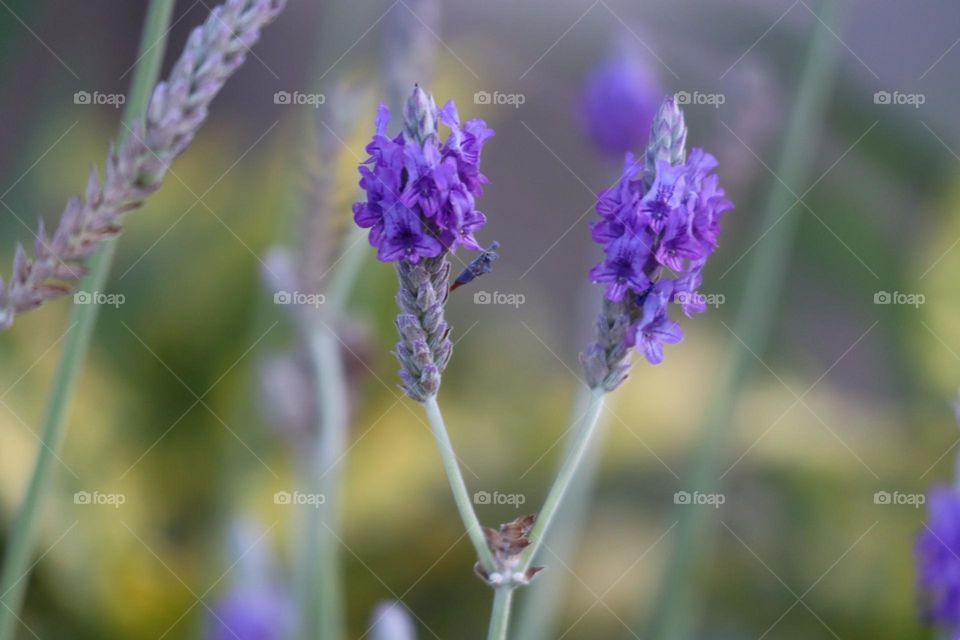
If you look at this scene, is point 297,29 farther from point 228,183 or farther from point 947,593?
point 947,593

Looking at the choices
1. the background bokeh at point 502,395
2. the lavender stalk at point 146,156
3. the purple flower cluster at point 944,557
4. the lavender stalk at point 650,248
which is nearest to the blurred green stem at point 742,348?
the background bokeh at point 502,395

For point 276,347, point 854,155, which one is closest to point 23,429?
point 276,347

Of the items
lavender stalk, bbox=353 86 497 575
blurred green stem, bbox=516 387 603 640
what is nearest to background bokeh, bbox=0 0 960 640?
blurred green stem, bbox=516 387 603 640

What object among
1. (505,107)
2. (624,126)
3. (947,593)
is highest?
(505,107)

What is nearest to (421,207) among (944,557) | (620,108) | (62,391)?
(62,391)

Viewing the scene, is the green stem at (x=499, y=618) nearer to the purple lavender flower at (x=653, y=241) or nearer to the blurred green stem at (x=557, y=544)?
the purple lavender flower at (x=653, y=241)

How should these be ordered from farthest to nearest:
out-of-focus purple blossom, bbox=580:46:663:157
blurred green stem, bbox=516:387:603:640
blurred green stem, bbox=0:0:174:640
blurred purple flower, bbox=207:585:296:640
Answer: out-of-focus purple blossom, bbox=580:46:663:157
blurred green stem, bbox=516:387:603:640
blurred purple flower, bbox=207:585:296:640
blurred green stem, bbox=0:0:174:640

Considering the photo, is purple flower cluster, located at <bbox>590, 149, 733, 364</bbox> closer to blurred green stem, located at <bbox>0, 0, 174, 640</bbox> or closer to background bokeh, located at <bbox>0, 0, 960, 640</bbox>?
blurred green stem, located at <bbox>0, 0, 174, 640</bbox>
